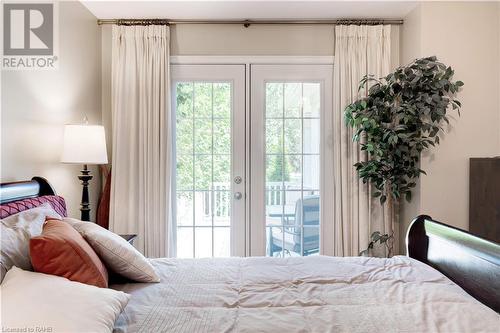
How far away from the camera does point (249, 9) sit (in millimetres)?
3143

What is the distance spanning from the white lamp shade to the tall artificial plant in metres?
2.05

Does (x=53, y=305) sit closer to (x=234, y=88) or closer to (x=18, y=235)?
(x=18, y=235)

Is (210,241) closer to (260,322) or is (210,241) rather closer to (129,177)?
(129,177)

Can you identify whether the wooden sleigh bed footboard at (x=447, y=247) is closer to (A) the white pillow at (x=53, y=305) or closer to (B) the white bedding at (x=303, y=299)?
(B) the white bedding at (x=303, y=299)

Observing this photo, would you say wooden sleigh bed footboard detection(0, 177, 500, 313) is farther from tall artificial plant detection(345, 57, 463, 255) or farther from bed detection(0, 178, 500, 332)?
tall artificial plant detection(345, 57, 463, 255)

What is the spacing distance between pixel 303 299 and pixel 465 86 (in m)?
2.55

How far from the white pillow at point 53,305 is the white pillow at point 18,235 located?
4.2 inches

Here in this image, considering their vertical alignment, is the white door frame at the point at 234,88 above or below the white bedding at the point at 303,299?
above

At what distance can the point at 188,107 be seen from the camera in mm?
3436

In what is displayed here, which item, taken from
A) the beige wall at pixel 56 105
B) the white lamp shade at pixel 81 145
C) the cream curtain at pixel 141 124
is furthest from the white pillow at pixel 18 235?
the cream curtain at pixel 141 124

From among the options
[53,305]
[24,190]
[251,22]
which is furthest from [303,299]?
[251,22]

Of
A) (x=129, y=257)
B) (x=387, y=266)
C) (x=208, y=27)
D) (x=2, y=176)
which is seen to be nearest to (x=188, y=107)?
(x=208, y=27)

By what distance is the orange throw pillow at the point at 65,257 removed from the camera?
1313 millimetres

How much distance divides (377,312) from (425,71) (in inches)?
86.6
